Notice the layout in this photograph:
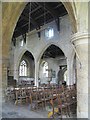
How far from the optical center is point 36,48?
71.6ft

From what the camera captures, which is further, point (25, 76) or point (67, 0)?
point (25, 76)

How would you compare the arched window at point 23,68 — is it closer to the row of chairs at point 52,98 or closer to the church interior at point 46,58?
the church interior at point 46,58

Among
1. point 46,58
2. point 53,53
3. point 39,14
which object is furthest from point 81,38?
point 46,58

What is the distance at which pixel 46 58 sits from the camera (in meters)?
26.0

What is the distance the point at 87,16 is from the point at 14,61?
21.6 metres

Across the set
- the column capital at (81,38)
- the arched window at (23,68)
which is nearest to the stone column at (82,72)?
the column capital at (81,38)

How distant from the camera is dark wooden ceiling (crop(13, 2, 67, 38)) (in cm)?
1711

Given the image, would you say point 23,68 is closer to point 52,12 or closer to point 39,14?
point 39,14

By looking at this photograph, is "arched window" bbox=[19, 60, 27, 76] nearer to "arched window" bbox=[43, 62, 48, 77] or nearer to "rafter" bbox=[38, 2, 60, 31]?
"arched window" bbox=[43, 62, 48, 77]

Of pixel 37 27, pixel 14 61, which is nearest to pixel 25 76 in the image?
pixel 14 61

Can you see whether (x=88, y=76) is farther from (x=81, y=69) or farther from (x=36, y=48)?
(x=36, y=48)

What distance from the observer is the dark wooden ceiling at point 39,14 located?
17.1m

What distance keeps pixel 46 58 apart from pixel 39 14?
8.22 metres

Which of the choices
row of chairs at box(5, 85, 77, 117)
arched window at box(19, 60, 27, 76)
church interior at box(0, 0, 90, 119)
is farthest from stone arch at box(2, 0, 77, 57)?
arched window at box(19, 60, 27, 76)
